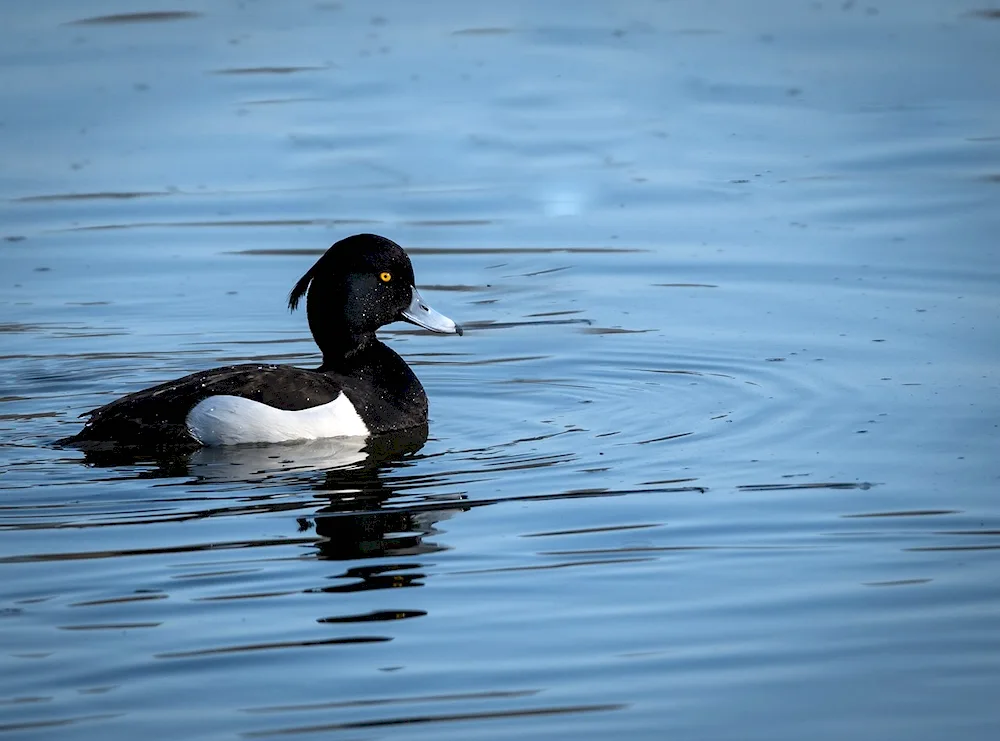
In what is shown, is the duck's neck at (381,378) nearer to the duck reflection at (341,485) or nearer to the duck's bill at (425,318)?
the duck reflection at (341,485)

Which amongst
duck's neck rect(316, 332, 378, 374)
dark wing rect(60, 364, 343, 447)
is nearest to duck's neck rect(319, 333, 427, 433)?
duck's neck rect(316, 332, 378, 374)

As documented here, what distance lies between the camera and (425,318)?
31.6 feet

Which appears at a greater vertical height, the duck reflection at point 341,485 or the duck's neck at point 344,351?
the duck's neck at point 344,351

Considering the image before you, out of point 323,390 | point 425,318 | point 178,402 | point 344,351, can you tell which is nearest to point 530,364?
point 425,318

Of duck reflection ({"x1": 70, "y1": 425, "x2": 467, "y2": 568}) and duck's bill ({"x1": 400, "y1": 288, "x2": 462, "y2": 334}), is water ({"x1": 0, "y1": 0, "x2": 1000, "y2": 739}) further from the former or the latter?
duck's bill ({"x1": 400, "y1": 288, "x2": 462, "y2": 334})

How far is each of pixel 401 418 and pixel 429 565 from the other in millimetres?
2457

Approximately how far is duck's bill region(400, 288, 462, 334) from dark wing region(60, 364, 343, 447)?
1.06 metres

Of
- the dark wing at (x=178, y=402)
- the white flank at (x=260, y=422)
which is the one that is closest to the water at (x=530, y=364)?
the white flank at (x=260, y=422)

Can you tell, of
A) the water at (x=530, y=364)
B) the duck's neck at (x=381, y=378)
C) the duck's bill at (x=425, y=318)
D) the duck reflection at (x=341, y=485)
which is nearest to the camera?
the water at (x=530, y=364)

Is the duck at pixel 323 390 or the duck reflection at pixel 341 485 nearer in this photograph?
the duck reflection at pixel 341 485

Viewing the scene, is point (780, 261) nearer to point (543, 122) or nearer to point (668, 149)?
point (668, 149)

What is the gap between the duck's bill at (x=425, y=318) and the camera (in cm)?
959

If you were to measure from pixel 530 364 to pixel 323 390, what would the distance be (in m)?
1.83

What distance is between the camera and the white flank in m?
8.55
